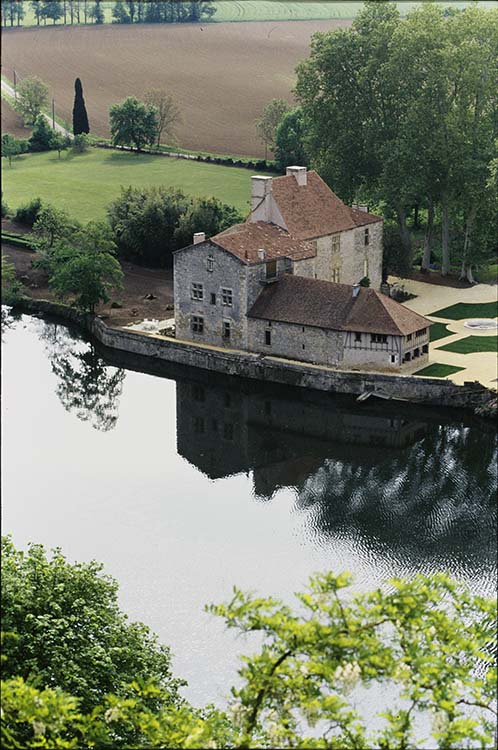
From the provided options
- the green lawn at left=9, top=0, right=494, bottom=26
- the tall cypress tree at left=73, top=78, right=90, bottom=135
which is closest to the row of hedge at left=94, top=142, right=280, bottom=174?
the tall cypress tree at left=73, top=78, right=90, bottom=135

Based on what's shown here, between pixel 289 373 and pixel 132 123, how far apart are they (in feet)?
158

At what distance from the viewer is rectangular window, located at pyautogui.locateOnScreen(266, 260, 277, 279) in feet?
167

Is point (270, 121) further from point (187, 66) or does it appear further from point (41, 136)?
point (187, 66)

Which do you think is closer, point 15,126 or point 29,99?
point 29,99

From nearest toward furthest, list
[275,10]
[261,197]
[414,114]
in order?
1. [261,197]
2. [414,114]
3. [275,10]

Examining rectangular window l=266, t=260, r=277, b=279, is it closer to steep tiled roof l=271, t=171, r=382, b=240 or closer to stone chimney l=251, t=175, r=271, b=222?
steep tiled roof l=271, t=171, r=382, b=240

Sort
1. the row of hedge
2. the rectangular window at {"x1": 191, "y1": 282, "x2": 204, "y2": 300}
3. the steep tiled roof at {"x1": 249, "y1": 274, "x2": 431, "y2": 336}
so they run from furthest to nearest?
the row of hedge, the rectangular window at {"x1": 191, "y1": 282, "x2": 204, "y2": 300}, the steep tiled roof at {"x1": 249, "y1": 274, "x2": 431, "y2": 336}

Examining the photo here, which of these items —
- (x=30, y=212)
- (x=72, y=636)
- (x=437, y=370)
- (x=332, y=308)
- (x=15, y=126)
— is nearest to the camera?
(x=72, y=636)

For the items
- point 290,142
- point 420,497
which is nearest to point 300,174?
point 420,497

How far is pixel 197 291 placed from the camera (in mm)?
51656

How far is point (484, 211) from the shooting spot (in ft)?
201

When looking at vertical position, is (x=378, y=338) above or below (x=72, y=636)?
above

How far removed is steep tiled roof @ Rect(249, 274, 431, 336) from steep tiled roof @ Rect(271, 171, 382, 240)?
13.2 feet

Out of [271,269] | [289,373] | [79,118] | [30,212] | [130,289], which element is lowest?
[289,373]
